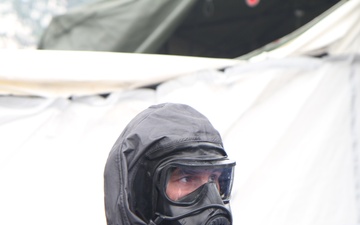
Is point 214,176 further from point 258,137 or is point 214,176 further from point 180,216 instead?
point 258,137

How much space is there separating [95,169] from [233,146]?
0.55 metres

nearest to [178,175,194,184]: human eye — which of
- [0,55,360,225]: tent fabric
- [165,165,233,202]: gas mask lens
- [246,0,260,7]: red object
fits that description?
[165,165,233,202]: gas mask lens

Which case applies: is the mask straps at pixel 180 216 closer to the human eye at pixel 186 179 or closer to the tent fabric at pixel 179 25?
the human eye at pixel 186 179

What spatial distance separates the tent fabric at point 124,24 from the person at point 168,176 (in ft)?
6.60

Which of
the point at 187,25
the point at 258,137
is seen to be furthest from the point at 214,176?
the point at 187,25

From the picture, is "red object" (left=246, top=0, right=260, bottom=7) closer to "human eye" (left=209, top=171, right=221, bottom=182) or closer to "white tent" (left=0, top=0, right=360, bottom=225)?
"white tent" (left=0, top=0, right=360, bottom=225)

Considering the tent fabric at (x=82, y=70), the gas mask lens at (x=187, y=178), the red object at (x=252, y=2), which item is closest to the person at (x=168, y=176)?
the gas mask lens at (x=187, y=178)

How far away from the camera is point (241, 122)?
104 inches

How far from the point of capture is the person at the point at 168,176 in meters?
1.57

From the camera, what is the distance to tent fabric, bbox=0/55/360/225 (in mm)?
2572

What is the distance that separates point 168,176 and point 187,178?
0.05 meters

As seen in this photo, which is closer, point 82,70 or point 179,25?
point 82,70

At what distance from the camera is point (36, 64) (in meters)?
2.51

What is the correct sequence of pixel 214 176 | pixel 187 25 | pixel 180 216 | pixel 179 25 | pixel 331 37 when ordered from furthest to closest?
pixel 187 25, pixel 179 25, pixel 331 37, pixel 214 176, pixel 180 216
